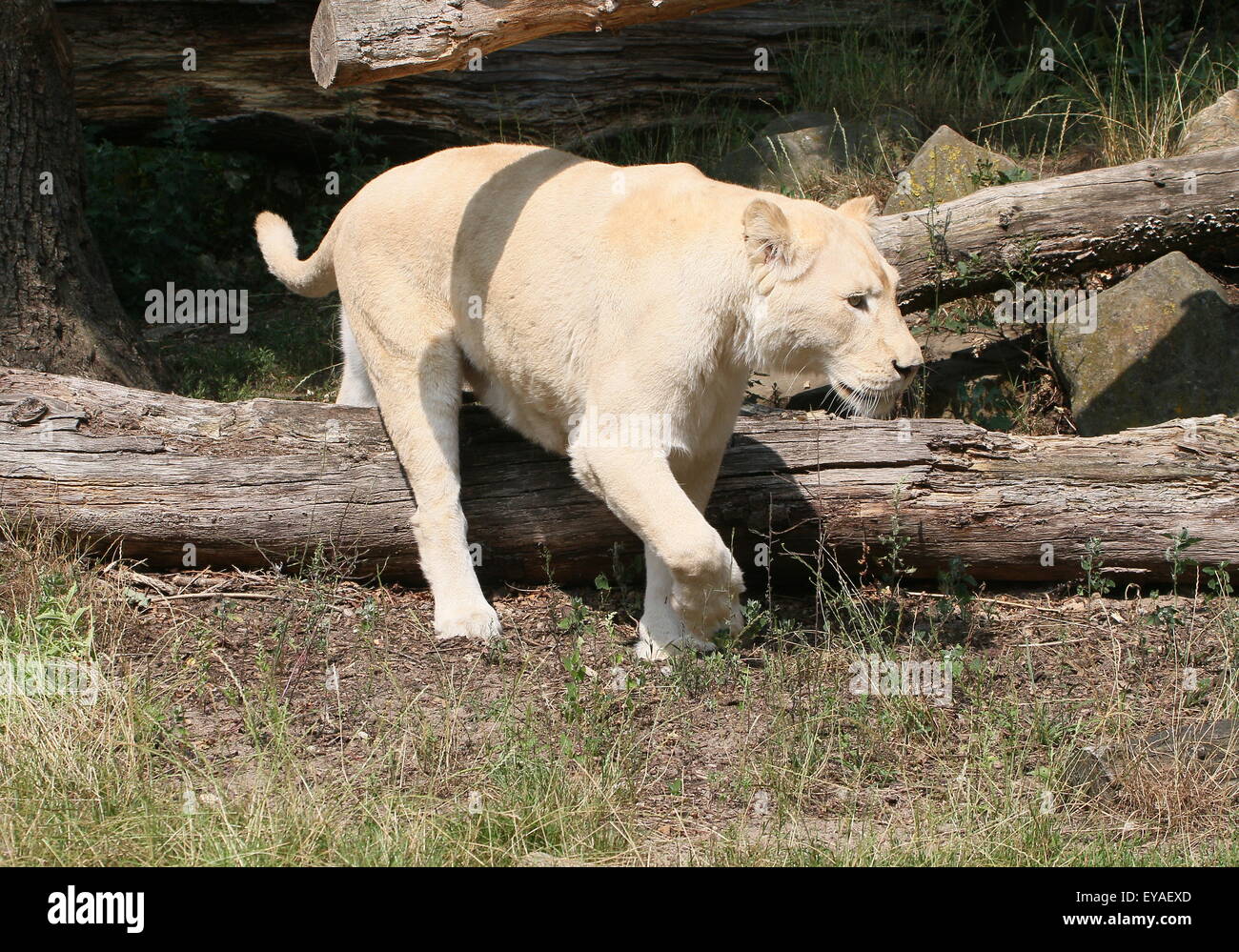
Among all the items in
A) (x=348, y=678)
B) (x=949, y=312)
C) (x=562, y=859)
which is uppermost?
(x=949, y=312)

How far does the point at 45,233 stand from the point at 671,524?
3947mm

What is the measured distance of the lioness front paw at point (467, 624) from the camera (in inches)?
217

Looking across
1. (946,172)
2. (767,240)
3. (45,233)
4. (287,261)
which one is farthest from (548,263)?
(946,172)

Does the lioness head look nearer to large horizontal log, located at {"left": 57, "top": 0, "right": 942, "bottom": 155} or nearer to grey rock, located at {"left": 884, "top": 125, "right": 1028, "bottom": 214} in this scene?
grey rock, located at {"left": 884, "top": 125, "right": 1028, "bottom": 214}

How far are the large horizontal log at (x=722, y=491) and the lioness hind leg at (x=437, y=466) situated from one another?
0.81ft

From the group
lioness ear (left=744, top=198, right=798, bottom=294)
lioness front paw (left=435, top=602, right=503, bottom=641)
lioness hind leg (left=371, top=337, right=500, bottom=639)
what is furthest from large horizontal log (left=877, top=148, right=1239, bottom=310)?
lioness front paw (left=435, top=602, right=503, bottom=641)

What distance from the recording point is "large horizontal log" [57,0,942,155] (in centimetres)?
934

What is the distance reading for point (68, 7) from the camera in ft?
29.9

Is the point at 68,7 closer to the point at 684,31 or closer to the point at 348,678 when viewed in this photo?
the point at 684,31

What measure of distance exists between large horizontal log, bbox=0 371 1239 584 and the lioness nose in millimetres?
837

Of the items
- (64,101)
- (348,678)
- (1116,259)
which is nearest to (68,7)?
(64,101)

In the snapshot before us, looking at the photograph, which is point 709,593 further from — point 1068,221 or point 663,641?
point 1068,221

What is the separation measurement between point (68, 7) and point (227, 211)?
195cm

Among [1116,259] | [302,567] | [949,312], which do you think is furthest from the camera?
[949,312]
